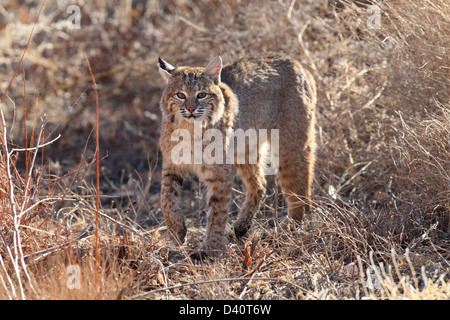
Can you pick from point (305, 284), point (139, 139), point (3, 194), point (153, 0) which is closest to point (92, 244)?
point (3, 194)

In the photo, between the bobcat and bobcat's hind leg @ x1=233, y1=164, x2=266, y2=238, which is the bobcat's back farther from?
bobcat's hind leg @ x1=233, y1=164, x2=266, y2=238

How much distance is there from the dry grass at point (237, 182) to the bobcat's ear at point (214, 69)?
90 cm

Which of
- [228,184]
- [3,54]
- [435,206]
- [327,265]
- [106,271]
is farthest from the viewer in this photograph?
[3,54]

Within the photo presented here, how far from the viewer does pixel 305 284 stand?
3.82m

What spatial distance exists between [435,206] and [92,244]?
8.30ft

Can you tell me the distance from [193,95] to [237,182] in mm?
1990

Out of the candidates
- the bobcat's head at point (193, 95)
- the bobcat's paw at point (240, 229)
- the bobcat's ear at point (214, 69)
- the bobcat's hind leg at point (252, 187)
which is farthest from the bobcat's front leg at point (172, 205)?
the bobcat's ear at point (214, 69)

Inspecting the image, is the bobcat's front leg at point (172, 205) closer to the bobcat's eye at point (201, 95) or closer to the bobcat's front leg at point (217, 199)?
the bobcat's front leg at point (217, 199)

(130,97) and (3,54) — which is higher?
(3,54)

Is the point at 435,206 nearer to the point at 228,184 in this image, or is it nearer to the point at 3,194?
the point at 228,184

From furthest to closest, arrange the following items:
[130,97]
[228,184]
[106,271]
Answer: [130,97] → [228,184] → [106,271]

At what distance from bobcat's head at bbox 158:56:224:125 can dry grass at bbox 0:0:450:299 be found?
1.89ft

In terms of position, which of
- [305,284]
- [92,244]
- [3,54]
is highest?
[3,54]

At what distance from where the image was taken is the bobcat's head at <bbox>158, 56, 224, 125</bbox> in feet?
14.7
